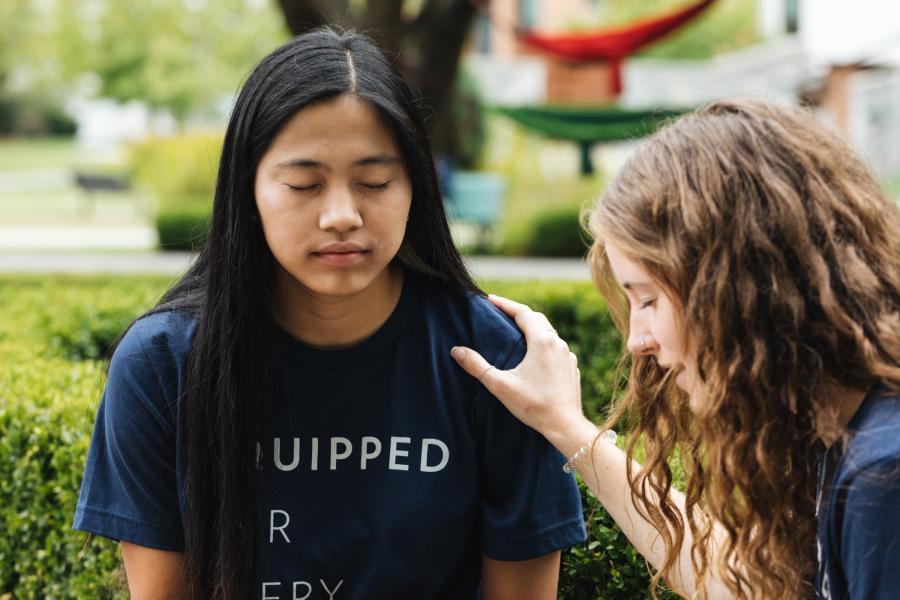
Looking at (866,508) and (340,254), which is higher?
(340,254)

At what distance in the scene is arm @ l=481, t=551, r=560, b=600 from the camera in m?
2.17

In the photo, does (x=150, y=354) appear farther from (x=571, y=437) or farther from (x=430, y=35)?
(x=430, y=35)

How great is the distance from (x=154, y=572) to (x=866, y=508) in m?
1.26

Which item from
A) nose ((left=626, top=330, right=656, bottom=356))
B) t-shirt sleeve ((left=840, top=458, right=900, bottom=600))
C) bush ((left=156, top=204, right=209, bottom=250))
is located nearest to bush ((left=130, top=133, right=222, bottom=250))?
bush ((left=156, top=204, right=209, bottom=250))

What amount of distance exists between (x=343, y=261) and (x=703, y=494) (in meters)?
0.79

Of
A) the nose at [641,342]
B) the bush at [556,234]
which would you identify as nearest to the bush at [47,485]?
the nose at [641,342]

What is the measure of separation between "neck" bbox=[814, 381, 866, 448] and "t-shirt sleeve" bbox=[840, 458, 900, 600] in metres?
0.12

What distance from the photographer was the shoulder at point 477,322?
216cm

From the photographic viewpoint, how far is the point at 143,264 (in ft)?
40.2

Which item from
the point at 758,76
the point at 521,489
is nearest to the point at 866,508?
the point at 521,489

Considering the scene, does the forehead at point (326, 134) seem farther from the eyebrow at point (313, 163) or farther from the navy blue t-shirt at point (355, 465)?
the navy blue t-shirt at point (355, 465)

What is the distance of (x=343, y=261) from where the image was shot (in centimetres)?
202

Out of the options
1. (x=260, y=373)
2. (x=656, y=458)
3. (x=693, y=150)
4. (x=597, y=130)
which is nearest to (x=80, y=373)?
(x=260, y=373)

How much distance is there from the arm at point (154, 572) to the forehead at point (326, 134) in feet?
2.50
